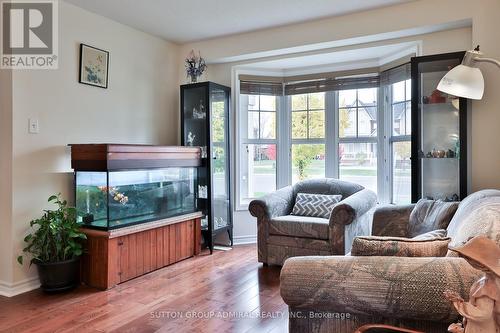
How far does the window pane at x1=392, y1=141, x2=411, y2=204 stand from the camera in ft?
12.7

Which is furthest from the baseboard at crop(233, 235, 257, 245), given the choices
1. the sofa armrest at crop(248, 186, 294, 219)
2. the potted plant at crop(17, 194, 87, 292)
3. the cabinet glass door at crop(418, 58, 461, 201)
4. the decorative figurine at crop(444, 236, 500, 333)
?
the decorative figurine at crop(444, 236, 500, 333)

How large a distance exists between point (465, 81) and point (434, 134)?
1176 mm

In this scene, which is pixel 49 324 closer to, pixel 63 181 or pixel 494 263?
pixel 63 181

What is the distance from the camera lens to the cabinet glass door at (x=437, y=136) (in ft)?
10.5

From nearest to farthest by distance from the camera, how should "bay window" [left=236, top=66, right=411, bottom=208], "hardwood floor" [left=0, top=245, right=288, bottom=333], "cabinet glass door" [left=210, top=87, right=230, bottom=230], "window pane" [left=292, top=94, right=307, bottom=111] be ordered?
"hardwood floor" [left=0, top=245, right=288, bottom=333], "bay window" [left=236, top=66, right=411, bottom=208], "cabinet glass door" [left=210, top=87, right=230, bottom=230], "window pane" [left=292, top=94, right=307, bottom=111]

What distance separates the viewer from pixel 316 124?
14.9ft

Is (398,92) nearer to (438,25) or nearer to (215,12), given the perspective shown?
(438,25)

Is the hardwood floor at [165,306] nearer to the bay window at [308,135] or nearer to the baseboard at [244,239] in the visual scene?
the baseboard at [244,239]

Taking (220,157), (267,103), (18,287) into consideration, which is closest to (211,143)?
(220,157)

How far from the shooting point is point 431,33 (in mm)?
3395

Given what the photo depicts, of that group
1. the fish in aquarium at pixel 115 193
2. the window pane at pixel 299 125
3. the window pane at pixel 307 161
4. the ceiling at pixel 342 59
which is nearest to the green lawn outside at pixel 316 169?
the window pane at pixel 307 161

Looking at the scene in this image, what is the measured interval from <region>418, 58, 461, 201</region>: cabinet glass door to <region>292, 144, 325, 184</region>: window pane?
1392 millimetres

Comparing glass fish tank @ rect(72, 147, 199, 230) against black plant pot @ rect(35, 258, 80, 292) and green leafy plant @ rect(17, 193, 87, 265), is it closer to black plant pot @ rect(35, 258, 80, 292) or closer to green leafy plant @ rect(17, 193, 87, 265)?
green leafy plant @ rect(17, 193, 87, 265)

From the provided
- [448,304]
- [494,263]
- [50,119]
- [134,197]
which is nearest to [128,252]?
[134,197]
